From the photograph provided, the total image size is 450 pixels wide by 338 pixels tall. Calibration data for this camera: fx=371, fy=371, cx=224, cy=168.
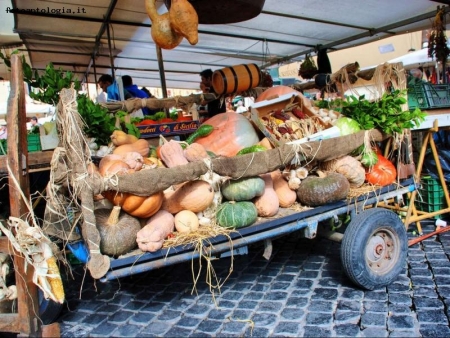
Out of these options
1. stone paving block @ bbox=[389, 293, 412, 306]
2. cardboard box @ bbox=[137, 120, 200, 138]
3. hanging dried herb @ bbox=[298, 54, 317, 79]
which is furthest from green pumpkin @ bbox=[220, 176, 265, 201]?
hanging dried herb @ bbox=[298, 54, 317, 79]

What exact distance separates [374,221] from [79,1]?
5.42m

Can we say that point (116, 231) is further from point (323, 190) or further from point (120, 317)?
point (323, 190)

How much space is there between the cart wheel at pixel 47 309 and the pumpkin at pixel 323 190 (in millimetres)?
2351

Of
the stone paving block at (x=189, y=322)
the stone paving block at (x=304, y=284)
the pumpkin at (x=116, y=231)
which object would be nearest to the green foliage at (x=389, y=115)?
the stone paving block at (x=304, y=284)

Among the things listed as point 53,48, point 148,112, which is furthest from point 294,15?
point 53,48

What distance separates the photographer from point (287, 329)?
9.86 ft

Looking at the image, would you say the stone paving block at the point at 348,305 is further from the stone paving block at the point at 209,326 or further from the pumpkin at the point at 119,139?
the pumpkin at the point at 119,139

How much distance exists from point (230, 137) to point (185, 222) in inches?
48.3

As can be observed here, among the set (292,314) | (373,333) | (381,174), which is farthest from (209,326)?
(381,174)

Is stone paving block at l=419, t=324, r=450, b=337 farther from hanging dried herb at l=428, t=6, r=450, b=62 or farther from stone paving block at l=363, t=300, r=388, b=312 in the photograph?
hanging dried herb at l=428, t=6, r=450, b=62

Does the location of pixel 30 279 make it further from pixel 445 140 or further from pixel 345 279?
pixel 445 140

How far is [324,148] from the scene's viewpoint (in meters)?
3.41

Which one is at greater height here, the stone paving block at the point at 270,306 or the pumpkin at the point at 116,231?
the pumpkin at the point at 116,231

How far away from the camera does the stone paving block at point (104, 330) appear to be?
3.14 metres
